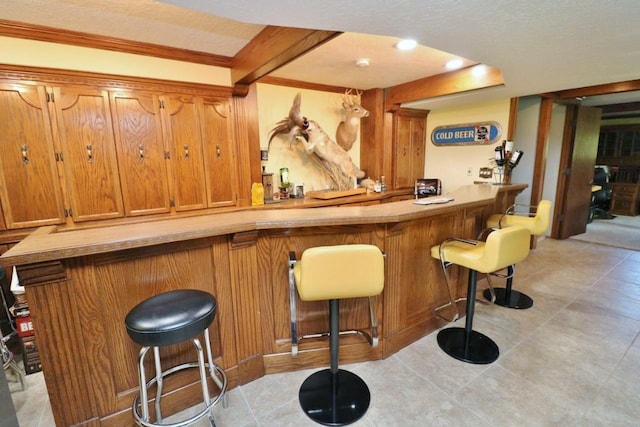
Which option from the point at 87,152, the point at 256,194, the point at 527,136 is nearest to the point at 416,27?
the point at 256,194

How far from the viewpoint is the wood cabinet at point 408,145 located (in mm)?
4645

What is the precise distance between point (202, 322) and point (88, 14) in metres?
2.32

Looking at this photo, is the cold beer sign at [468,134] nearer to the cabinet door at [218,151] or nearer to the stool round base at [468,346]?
the stool round base at [468,346]

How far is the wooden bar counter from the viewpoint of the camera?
4.48 ft

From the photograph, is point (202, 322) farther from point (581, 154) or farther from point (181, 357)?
point (581, 154)

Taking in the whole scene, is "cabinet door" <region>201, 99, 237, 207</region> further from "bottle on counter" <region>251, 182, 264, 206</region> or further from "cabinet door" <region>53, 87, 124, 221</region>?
"cabinet door" <region>53, 87, 124, 221</region>

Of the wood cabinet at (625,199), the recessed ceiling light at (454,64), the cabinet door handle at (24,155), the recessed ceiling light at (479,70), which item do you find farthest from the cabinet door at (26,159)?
the wood cabinet at (625,199)

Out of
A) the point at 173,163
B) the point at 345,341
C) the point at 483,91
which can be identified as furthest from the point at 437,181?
the point at 173,163

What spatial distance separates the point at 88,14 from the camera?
6.86ft

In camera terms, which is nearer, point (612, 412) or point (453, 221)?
point (612, 412)

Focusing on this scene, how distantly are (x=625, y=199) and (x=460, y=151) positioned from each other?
4884 mm

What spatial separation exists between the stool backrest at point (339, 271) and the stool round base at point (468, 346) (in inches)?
43.4

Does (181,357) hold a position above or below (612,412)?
above

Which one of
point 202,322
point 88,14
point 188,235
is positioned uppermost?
point 88,14
